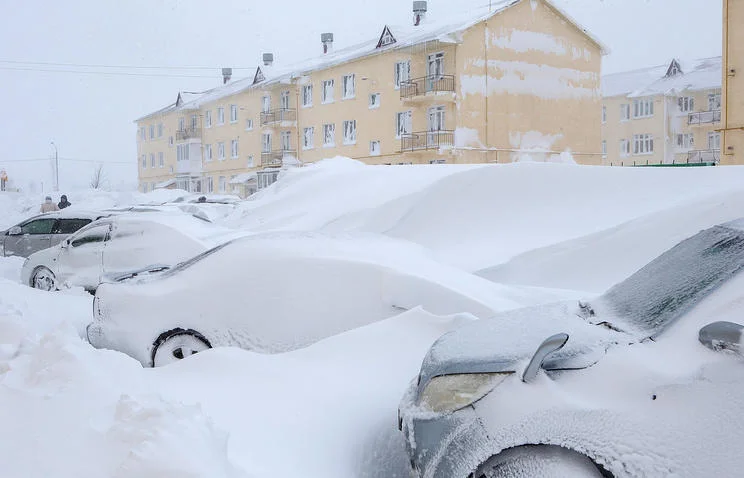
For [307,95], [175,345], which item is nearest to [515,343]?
[175,345]

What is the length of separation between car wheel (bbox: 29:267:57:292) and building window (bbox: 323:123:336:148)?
29382 mm

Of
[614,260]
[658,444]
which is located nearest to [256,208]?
[614,260]

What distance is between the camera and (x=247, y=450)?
9.50ft

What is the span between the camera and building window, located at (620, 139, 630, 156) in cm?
5459

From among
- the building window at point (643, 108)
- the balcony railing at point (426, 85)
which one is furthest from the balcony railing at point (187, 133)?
the building window at point (643, 108)

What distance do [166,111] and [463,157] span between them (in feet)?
108

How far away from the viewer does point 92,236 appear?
1075cm

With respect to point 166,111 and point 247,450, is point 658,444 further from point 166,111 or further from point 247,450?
point 166,111

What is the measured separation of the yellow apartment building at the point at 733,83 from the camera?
23.4 meters

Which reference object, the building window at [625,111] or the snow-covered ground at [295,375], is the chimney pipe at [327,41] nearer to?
the building window at [625,111]

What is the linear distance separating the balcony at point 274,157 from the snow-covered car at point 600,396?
41.0 meters

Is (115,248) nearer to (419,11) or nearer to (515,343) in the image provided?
(515,343)

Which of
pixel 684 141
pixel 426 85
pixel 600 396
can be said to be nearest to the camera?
pixel 600 396

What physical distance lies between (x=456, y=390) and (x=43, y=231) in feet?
44.7
